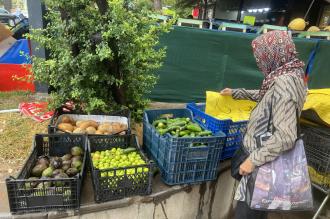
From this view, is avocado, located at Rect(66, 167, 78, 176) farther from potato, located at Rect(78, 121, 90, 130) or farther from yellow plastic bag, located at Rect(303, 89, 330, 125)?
yellow plastic bag, located at Rect(303, 89, 330, 125)

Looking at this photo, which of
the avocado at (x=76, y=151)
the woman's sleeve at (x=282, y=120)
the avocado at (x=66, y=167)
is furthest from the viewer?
the avocado at (x=76, y=151)

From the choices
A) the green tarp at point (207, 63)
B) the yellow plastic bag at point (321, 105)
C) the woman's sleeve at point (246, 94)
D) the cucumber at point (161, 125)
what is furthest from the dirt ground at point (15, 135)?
the green tarp at point (207, 63)

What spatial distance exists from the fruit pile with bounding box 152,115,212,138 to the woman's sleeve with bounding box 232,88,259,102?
1.69 feet

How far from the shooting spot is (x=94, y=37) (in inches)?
127

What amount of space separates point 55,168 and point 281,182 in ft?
6.14

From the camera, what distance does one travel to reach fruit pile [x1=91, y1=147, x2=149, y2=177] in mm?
2488

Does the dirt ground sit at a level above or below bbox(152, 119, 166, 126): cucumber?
below

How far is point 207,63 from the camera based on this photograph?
20.2ft

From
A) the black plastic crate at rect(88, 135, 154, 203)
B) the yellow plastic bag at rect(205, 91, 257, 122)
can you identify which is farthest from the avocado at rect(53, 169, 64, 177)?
the yellow plastic bag at rect(205, 91, 257, 122)

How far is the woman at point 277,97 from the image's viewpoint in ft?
6.53

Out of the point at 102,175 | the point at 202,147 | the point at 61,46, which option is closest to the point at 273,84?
the point at 202,147

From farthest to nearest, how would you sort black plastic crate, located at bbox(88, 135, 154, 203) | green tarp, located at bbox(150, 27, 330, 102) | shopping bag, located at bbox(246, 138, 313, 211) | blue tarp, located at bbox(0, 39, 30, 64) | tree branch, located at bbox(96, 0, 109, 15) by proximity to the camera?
green tarp, located at bbox(150, 27, 330, 102) < blue tarp, located at bbox(0, 39, 30, 64) < tree branch, located at bbox(96, 0, 109, 15) < black plastic crate, located at bbox(88, 135, 154, 203) < shopping bag, located at bbox(246, 138, 313, 211)

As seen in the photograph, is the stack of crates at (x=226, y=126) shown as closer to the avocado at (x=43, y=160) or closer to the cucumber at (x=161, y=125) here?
the cucumber at (x=161, y=125)

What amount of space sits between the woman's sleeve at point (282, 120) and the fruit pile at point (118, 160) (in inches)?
42.9
